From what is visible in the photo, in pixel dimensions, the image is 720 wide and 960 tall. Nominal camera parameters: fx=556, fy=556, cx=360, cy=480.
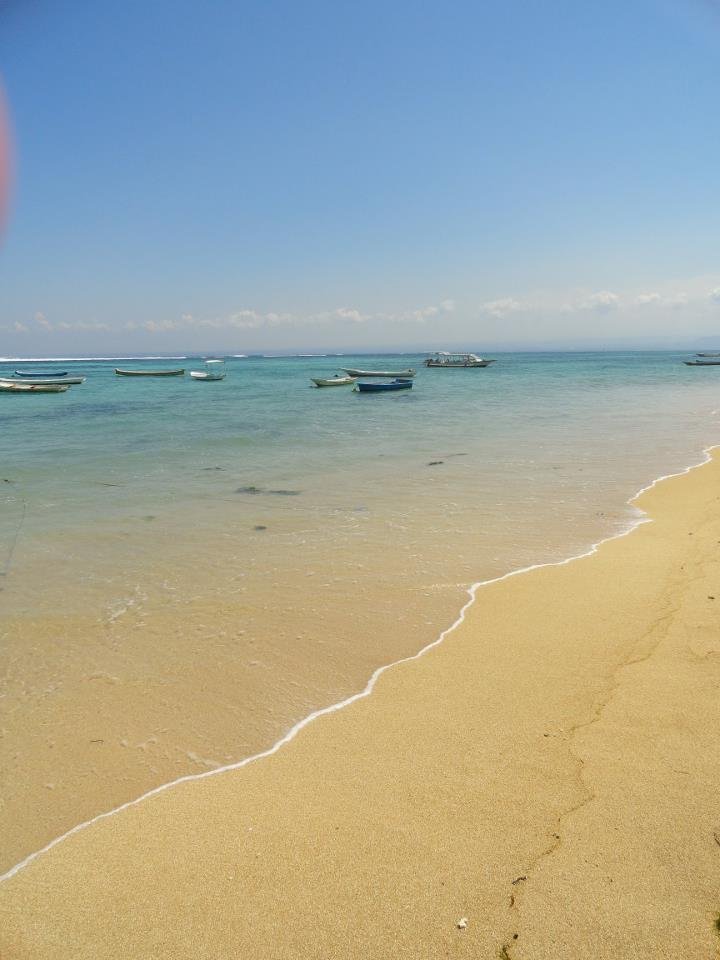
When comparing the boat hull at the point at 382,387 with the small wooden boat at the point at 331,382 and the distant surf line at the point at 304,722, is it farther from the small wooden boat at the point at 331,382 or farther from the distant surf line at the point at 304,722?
the distant surf line at the point at 304,722

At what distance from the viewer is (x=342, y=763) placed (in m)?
3.79

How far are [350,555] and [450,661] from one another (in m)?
3.06

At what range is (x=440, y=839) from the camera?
10.1 feet

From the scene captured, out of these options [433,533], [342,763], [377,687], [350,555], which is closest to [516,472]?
[433,533]

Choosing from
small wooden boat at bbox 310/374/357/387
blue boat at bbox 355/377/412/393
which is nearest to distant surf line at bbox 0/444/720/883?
blue boat at bbox 355/377/412/393

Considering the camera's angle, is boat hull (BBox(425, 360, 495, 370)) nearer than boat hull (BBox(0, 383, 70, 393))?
No

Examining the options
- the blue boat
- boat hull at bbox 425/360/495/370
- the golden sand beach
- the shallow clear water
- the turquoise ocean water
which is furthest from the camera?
boat hull at bbox 425/360/495/370

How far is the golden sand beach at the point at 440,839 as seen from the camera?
8.50 ft

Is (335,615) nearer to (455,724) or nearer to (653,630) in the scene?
(455,724)

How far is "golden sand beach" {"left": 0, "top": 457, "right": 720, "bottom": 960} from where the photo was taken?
259 cm

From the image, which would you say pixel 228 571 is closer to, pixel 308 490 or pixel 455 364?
pixel 308 490

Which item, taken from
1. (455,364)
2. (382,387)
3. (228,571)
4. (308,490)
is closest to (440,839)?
(228,571)

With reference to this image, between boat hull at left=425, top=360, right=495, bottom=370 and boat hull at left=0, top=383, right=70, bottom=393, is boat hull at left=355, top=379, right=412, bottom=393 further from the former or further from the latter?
boat hull at left=425, top=360, right=495, bottom=370

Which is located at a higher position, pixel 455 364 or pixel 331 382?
pixel 455 364
